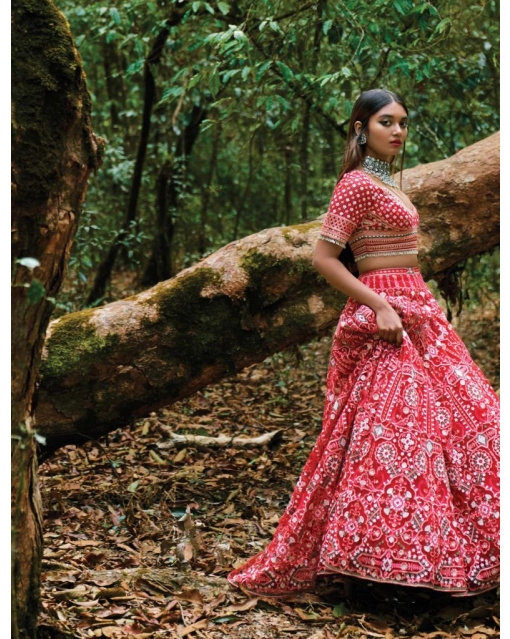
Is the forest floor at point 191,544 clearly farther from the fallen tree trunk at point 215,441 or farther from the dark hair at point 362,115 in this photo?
the dark hair at point 362,115

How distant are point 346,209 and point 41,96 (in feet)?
4.50

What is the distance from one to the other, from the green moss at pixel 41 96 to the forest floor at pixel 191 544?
143 cm

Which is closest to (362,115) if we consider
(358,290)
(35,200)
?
(358,290)

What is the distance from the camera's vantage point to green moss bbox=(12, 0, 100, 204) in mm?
2064

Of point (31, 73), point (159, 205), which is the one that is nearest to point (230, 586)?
point (31, 73)

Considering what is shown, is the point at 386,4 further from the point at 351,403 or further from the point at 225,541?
the point at 225,541

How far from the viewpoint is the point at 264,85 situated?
18.4ft

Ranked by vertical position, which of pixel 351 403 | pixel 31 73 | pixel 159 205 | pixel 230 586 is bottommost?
pixel 230 586

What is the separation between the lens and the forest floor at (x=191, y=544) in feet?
9.16

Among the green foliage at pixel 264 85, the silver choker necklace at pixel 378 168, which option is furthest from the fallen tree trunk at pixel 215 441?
the silver choker necklace at pixel 378 168

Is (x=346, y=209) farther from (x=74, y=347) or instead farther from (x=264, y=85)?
(x=264, y=85)

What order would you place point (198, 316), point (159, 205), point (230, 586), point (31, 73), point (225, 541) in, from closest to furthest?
point (31, 73)
point (230, 586)
point (225, 541)
point (198, 316)
point (159, 205)

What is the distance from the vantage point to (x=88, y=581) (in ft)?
9.89
